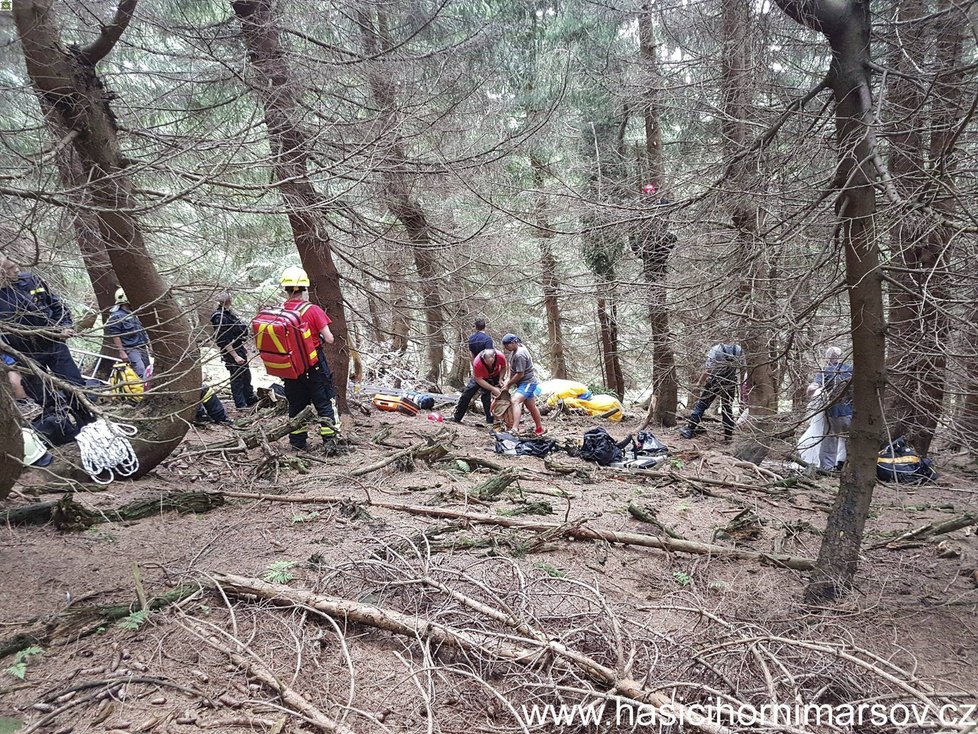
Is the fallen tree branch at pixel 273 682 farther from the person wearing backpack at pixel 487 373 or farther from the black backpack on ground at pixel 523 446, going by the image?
the person wearing backpack at pixel 487 373

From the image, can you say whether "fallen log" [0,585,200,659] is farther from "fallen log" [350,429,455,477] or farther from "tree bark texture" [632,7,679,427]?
"tree bark texture" [632,7,679,427]

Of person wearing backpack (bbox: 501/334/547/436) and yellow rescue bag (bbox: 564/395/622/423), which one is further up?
person wearing backpack (bbox: 501/334/547/436)

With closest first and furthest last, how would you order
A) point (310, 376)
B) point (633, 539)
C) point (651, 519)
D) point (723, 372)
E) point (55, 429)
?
point (633, 539), point (651, 519), point (55, 429), point (723, 372), point (310, 376)

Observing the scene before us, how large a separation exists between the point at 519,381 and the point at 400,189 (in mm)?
3842

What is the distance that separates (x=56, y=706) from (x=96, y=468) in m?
2.90

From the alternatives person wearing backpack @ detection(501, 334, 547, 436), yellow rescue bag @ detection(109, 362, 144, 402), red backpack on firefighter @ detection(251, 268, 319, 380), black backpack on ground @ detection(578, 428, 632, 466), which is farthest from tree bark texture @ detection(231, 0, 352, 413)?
black backpack on ground @ detection(578, 428, 632, 466)

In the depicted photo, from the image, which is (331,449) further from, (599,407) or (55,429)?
(599,407)

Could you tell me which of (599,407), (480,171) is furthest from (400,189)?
A: (599,407)

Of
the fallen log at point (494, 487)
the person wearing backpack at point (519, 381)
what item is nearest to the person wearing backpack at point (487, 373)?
the person wearing backpack at point (519, 381)

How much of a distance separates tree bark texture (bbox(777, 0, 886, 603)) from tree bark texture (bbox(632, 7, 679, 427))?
149 cm

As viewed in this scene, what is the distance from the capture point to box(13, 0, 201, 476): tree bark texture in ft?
13.7

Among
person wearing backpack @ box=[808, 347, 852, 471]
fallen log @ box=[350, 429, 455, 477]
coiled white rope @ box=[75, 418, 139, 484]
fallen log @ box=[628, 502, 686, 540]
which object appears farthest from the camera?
fallen log @ box=[350, 429, 455, 477]

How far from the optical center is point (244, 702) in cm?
261

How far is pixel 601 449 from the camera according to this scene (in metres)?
7.72
